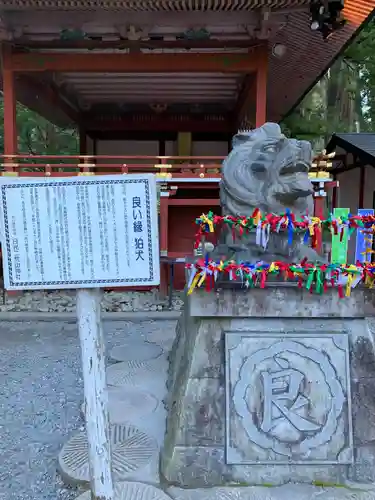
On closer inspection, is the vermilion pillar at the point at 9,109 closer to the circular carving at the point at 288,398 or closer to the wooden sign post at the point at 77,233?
the wooden sign post at the point at 77,233

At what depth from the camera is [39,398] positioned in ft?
14.2

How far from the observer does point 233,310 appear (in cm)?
265

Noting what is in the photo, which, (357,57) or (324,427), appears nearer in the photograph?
(324,427)

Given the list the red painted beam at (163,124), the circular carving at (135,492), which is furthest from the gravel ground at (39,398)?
the red painted beam at (163,124)

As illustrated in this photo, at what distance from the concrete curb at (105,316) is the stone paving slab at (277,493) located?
4801 mm

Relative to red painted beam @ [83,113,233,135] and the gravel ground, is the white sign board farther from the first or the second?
red painted beam @ [83,113,233,135]

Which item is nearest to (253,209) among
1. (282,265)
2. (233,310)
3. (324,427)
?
(282,265)

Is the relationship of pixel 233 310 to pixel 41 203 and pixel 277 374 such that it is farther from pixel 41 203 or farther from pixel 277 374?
pixel 41 203

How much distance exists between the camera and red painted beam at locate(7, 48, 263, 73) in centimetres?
844

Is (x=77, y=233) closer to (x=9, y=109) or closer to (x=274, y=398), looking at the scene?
(x=274, y=398)

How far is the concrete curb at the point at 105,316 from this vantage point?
7441mm

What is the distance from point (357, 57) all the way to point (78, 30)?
10.8 m

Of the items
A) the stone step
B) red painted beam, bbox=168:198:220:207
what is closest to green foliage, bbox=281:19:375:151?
red painted beam, bbox=168:198:220:207

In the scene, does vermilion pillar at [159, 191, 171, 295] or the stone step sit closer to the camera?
the stone step
